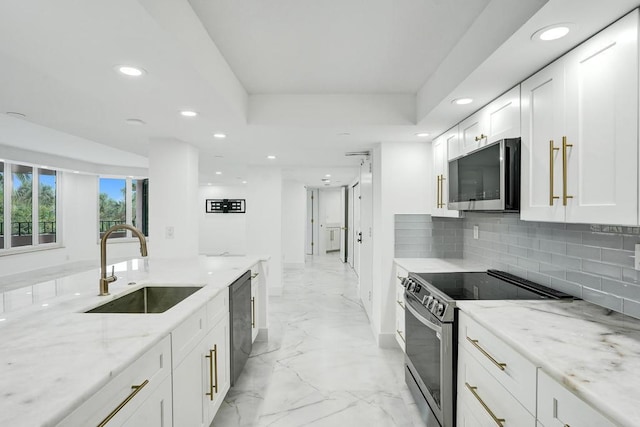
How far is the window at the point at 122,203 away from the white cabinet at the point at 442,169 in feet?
24.8

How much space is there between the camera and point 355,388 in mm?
2500

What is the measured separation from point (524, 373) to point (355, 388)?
1.57m

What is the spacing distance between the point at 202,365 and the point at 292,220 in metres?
5.92

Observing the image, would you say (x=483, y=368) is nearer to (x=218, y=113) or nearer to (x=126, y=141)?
(x=218, y=113)

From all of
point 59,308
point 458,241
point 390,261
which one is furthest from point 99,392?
point 458,241

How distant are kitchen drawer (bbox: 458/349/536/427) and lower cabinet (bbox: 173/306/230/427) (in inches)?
52.8

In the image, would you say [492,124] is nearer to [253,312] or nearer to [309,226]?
[253,312]

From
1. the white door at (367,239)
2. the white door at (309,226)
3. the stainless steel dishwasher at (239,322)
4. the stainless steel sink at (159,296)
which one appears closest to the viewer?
the stainless steel sink at (159,296)

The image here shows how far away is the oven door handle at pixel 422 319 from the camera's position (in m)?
1.86

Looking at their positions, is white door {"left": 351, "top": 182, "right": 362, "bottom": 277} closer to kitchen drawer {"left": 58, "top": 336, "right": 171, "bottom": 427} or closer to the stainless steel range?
the stainless steel range

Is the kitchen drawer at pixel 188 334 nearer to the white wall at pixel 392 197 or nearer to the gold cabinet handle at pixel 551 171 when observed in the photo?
the gold cabinet handle at pixel 551 171

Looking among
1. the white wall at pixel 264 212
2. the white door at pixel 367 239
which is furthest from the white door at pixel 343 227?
the white door at pixel 367 239

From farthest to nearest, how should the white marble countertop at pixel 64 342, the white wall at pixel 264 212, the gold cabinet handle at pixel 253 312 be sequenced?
1. the white wall at pixel 264 212
2. the gold cabinet handle at pixel 253 312
3. the white marble countertop at pixel 64 342

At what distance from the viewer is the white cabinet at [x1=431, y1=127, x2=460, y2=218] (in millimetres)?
2781
